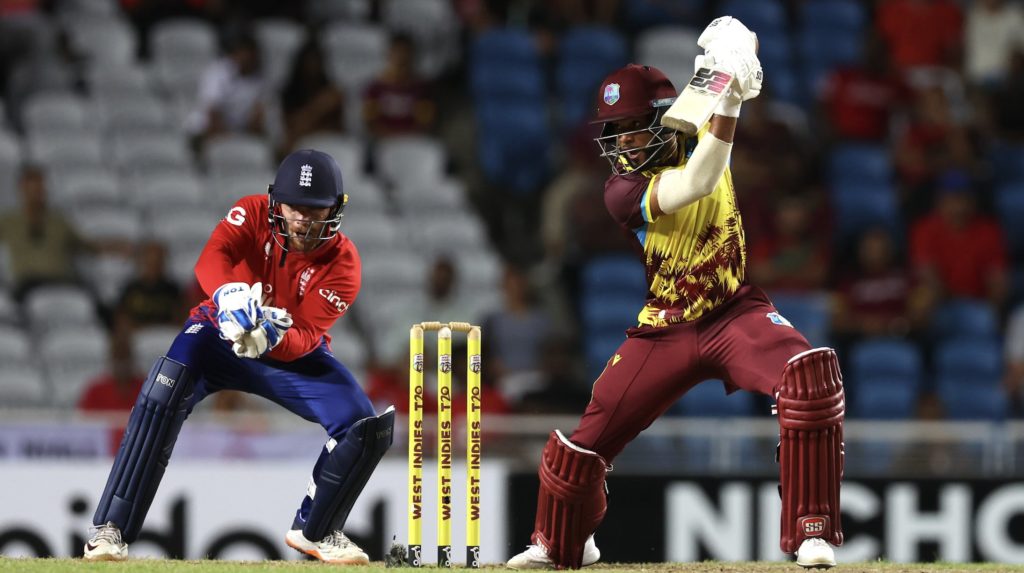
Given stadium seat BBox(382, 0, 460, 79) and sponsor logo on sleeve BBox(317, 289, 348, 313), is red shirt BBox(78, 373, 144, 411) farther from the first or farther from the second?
stadium seat BBox(382, 0, 460, 79)

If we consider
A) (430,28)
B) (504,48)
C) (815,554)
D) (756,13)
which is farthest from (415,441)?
(756,13)

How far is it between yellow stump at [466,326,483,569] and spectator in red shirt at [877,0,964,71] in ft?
27.8

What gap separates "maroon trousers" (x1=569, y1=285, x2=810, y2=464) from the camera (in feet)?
22.3

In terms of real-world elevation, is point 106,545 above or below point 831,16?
below

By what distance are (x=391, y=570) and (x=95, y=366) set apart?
196 inches

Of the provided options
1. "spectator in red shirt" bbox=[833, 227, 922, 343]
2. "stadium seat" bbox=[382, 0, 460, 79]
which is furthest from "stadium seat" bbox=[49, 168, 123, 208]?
"spectator in red shirt" bbox=[833, 227, 922, 343]

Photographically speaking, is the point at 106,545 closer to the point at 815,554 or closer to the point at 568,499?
the point at 568,499

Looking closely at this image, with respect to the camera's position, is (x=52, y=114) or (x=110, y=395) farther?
(x=52, y=114)

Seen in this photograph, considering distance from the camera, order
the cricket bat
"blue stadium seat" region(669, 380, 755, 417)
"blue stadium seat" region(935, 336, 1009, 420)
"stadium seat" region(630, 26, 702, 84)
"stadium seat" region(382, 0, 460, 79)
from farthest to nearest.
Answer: "stadium seat" region(630, 26, 702, 84) < "stadium seat" region(382, 0, 460, 79) < "blue stadium seat" region(935, 336, 1009, 420) < "blue stadium seat" region(669, 380, 755, 417) < the cricket bat

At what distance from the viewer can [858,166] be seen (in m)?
13.7

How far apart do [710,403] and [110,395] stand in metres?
3.75

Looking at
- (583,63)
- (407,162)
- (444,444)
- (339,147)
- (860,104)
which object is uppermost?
(583,63)

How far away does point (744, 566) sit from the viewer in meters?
7.74

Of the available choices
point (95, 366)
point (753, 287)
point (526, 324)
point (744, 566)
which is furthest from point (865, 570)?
point (95, 366)
